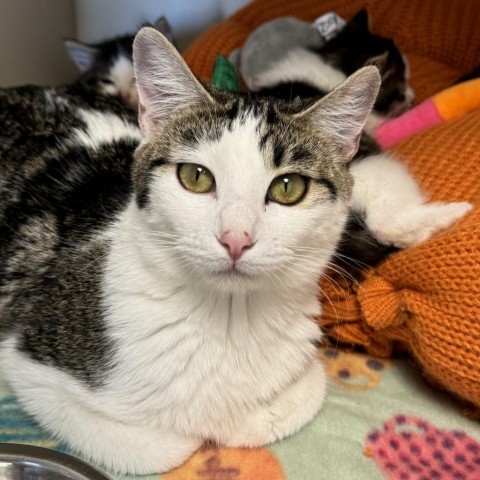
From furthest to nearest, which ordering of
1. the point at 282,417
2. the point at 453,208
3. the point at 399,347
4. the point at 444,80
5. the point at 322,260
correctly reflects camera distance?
1. the point at 444,80
2. the point at 399,347
3. the point at 453,208
4. the point at 282,417
5. the point at 322,260

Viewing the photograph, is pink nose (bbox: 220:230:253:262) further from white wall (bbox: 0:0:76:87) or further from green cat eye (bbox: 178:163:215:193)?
white wall (bbox: 0:0:76:87)

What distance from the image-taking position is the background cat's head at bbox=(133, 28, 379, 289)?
2.99 ft

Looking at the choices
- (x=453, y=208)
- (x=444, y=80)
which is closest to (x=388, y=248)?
(x=453, y=208)

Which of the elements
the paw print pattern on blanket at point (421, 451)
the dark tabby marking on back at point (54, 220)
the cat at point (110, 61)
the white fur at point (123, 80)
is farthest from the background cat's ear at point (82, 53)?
the paw print pattern on blanket at point (421, 451)

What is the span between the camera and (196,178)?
3.19 feet

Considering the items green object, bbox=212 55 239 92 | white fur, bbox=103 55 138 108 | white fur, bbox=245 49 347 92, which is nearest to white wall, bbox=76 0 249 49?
white fur, bbox=103 55 138 108

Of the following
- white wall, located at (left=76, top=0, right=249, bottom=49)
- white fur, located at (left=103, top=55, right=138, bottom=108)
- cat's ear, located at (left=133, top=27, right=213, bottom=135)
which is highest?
white wall, located at (left=76, top=0, right=249, bottom=49)

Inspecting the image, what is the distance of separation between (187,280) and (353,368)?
0.57 metres

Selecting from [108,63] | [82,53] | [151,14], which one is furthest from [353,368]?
[151,14]

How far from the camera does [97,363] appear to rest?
1102 mm

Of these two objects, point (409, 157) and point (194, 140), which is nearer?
point (194, 140)

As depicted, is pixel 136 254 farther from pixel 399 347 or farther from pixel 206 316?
pixel 399 347

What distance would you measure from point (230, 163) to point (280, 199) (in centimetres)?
10

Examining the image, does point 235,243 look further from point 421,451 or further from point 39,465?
point 421,451
